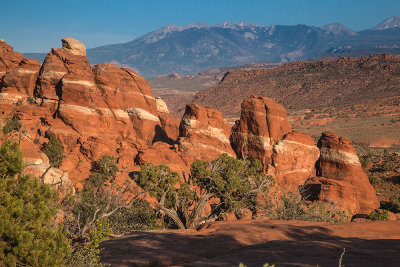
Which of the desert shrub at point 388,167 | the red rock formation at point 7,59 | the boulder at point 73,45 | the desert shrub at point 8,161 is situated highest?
the boulder at point 73,45

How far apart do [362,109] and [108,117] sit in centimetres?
7531

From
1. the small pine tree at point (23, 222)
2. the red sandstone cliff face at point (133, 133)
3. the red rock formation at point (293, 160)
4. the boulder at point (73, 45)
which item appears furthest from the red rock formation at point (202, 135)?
the boulder at point (73, 45)

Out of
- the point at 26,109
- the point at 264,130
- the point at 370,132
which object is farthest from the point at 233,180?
the point at 370,132

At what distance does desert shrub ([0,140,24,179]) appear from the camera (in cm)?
826

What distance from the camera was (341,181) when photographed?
78.0 ft

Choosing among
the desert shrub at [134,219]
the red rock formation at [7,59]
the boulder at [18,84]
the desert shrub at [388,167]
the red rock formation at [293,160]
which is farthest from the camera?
the red rock formation at [7,59]

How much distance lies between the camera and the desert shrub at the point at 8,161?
8.26m

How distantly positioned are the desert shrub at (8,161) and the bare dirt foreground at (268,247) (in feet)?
13.3

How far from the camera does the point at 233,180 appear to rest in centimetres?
1764

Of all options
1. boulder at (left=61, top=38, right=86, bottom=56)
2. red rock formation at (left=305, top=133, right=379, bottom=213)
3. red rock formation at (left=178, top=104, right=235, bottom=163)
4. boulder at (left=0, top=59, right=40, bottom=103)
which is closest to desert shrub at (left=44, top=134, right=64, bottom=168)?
boulder at (left=0, top=59, right=40, bottom=103)

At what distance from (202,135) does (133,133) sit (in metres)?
10.7

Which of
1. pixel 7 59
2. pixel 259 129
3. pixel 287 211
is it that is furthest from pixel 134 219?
pixel 7 59

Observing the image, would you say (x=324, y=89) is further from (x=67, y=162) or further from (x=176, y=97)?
(x=67, y=162)

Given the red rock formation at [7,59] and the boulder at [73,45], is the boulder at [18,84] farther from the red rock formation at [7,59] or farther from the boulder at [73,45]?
the boulder at [73,45]
